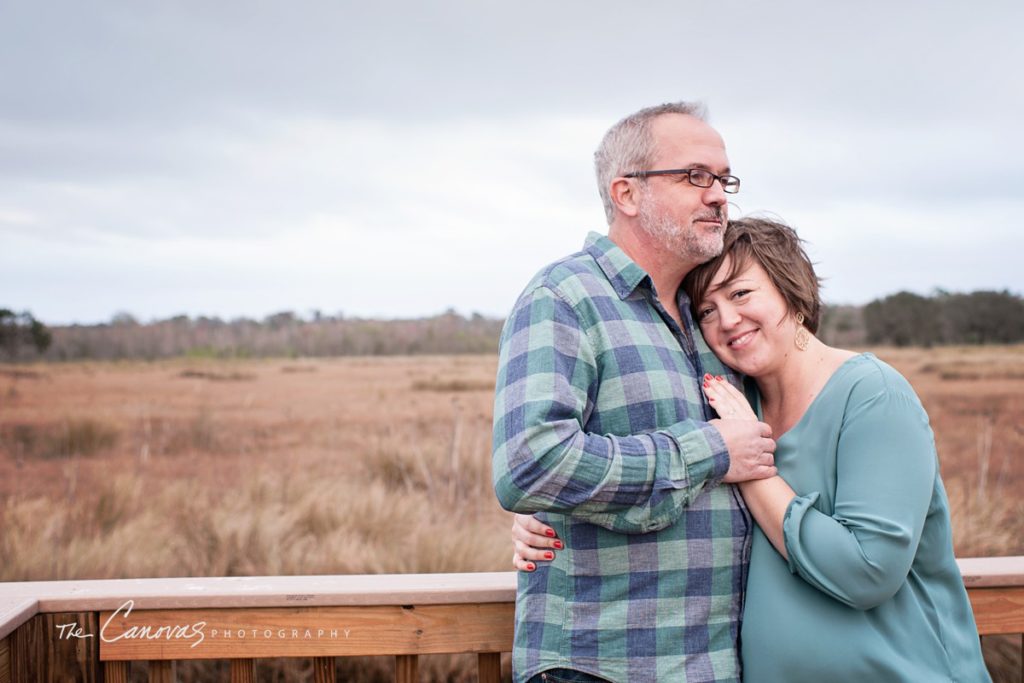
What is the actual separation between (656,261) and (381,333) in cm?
1364

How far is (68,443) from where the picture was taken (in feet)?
27.1

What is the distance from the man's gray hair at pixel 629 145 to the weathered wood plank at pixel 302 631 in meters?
0.97

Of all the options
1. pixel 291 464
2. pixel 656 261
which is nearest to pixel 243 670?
pixel 656 261

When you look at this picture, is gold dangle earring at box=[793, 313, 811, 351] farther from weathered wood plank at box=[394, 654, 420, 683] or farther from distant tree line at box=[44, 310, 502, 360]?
distant tree line at box=[44, 310, 502, 360]

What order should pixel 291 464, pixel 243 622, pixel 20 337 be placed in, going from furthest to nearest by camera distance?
pixel 20 337, pixel 291 464, pixel 243 622

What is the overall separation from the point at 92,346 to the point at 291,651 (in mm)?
12362

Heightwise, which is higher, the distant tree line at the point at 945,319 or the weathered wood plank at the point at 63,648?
the distant tree line at the point at 945,319

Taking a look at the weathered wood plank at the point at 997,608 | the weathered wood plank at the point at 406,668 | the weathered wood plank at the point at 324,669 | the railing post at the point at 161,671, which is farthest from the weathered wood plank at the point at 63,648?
the weathered wood plank at the point at 997,608

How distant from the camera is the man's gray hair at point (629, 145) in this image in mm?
1827

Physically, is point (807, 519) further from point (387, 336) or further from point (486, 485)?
point (387, 336)

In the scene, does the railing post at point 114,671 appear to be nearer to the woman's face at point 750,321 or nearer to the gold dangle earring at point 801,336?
the woman's face at point 750,321

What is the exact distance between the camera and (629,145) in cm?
186

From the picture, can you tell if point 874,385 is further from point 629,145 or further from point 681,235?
point 629,145

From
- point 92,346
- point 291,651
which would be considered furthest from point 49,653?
point 92,346
